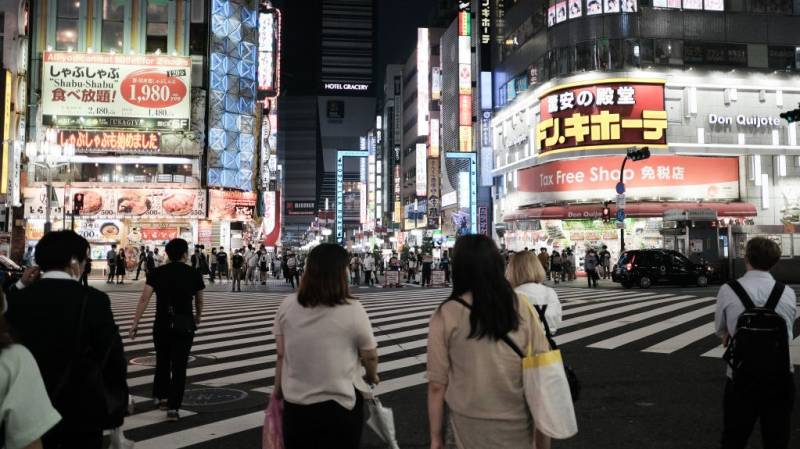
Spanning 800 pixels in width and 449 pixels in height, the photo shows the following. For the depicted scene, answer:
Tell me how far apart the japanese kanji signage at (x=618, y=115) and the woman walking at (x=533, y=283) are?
105 ft

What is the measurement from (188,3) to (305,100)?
13250 cm

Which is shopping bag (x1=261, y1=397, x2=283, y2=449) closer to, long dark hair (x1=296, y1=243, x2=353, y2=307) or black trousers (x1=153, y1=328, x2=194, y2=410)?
long dark hair (x1=296, y1=243, x2=353, y2=307)

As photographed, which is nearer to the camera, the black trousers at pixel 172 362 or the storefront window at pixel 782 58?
the black trousers at pixel 172 362

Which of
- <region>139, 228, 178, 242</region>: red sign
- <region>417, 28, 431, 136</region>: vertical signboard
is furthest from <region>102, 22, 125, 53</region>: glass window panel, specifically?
<region>417, 28, 431, 136</region>: vertical signboard

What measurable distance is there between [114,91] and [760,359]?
40474 millimetres

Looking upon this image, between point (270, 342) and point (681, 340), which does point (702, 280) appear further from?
point (270, 342)

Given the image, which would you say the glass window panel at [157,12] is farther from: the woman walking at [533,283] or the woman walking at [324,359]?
the woman walking at [324,359]

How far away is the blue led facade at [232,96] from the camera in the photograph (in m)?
40.1

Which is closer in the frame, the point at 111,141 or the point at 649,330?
the point at 649,330

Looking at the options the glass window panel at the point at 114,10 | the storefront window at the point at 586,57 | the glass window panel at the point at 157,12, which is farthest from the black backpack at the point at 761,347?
the glass window panel at the point at 114,10

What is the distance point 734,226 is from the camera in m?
27.7

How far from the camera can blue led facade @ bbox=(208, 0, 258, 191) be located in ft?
132

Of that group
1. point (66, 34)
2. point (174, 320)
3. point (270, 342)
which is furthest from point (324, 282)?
point (66, 34)

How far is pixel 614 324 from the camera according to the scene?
13719 mm
